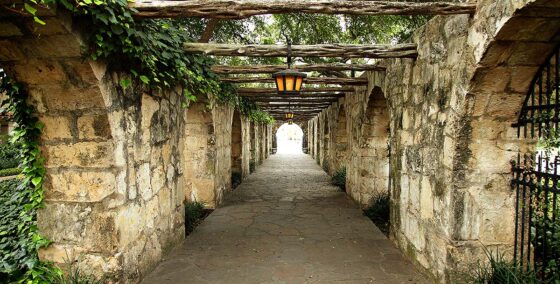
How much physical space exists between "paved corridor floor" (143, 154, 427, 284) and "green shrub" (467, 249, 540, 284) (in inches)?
24.1

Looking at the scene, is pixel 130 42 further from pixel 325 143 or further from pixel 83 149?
pixel 325 143

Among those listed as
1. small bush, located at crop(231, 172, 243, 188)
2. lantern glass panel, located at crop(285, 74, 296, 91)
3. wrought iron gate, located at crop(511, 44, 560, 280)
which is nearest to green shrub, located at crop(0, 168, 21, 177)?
small bush, located at crop(231, 172, 243, 188)

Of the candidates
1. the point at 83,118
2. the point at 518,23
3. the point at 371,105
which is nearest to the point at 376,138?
the point at 371,105

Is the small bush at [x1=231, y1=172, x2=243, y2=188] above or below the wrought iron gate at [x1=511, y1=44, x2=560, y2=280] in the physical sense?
below

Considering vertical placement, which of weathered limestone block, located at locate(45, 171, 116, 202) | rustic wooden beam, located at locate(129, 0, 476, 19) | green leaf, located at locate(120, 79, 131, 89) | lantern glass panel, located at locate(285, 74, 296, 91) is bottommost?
weathered limestone block, located at locate(45, 171, 116, 202)

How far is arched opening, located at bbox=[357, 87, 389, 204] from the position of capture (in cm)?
635

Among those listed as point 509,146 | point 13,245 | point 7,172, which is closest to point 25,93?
point 13,245

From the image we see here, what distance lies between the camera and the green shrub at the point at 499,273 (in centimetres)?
252

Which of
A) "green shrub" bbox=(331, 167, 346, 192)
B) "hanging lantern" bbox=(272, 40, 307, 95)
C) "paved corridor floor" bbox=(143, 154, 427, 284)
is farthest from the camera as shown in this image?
"green shrub" bbox=(331, 167, 346, 192)

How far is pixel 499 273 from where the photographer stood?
2.65m

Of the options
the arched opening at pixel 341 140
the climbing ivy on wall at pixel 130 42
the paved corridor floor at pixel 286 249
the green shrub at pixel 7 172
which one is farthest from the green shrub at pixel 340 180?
the green shrub at pixel 7 172

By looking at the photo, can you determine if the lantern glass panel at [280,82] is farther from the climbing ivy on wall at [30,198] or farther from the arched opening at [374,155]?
the arched opening at [374,155]

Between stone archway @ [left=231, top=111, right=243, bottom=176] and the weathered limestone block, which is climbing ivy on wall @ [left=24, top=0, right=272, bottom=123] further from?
stone archway @ [left=231, top=111, right=243, bottom=176]

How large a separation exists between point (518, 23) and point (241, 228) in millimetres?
4189
